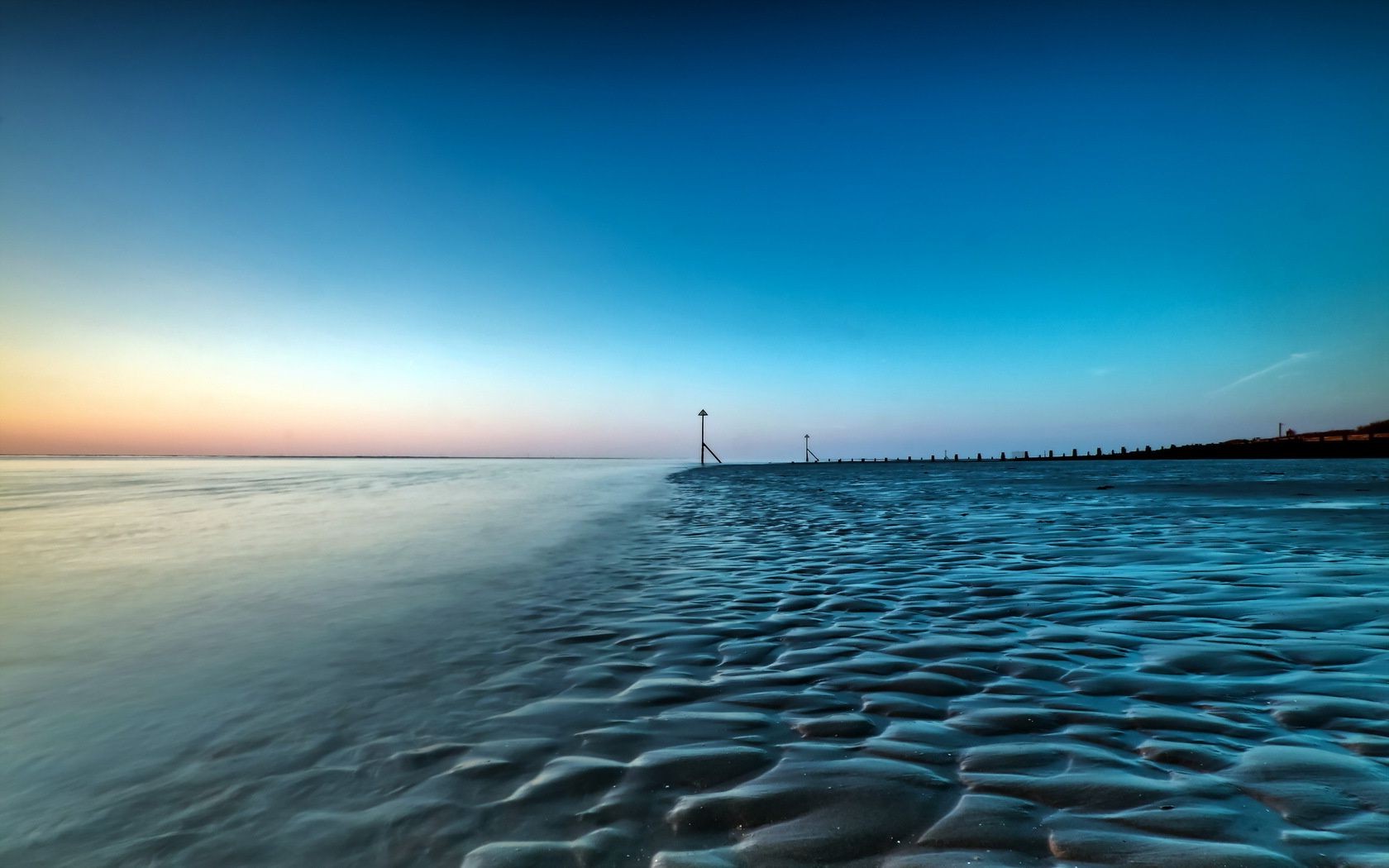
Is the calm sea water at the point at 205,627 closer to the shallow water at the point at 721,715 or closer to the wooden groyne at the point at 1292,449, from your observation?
the shallow water at the point at 721,715

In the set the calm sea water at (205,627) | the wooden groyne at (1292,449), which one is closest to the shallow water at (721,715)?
the calm sea water at (205,627)

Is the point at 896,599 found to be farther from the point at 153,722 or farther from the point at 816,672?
the point at 153,722

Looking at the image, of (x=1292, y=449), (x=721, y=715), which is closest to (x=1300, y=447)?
(x=1292, y=449)

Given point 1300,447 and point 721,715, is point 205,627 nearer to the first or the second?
point 721,715

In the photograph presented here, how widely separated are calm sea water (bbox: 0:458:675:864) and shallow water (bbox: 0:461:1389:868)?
4 centimetres

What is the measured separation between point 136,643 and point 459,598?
3029 millimetres

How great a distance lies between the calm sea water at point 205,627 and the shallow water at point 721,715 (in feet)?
0.15

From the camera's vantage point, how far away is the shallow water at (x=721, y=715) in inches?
100

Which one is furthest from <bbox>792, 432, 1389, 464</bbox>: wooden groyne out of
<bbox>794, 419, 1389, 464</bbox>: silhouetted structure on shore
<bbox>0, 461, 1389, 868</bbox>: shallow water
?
<bbox>0, 461, 1389, 868</bbox>: shallow water

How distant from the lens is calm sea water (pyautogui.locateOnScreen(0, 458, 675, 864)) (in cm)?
378

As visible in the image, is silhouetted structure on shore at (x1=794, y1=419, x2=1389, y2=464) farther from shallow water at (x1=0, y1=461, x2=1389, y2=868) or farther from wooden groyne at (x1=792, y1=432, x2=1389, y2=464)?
shallow water at (x1=0, y1=461, x2=1389, y2=868)

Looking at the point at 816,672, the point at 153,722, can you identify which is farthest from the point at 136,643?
the point at 816,672

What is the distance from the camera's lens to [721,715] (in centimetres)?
387

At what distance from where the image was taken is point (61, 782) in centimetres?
335
